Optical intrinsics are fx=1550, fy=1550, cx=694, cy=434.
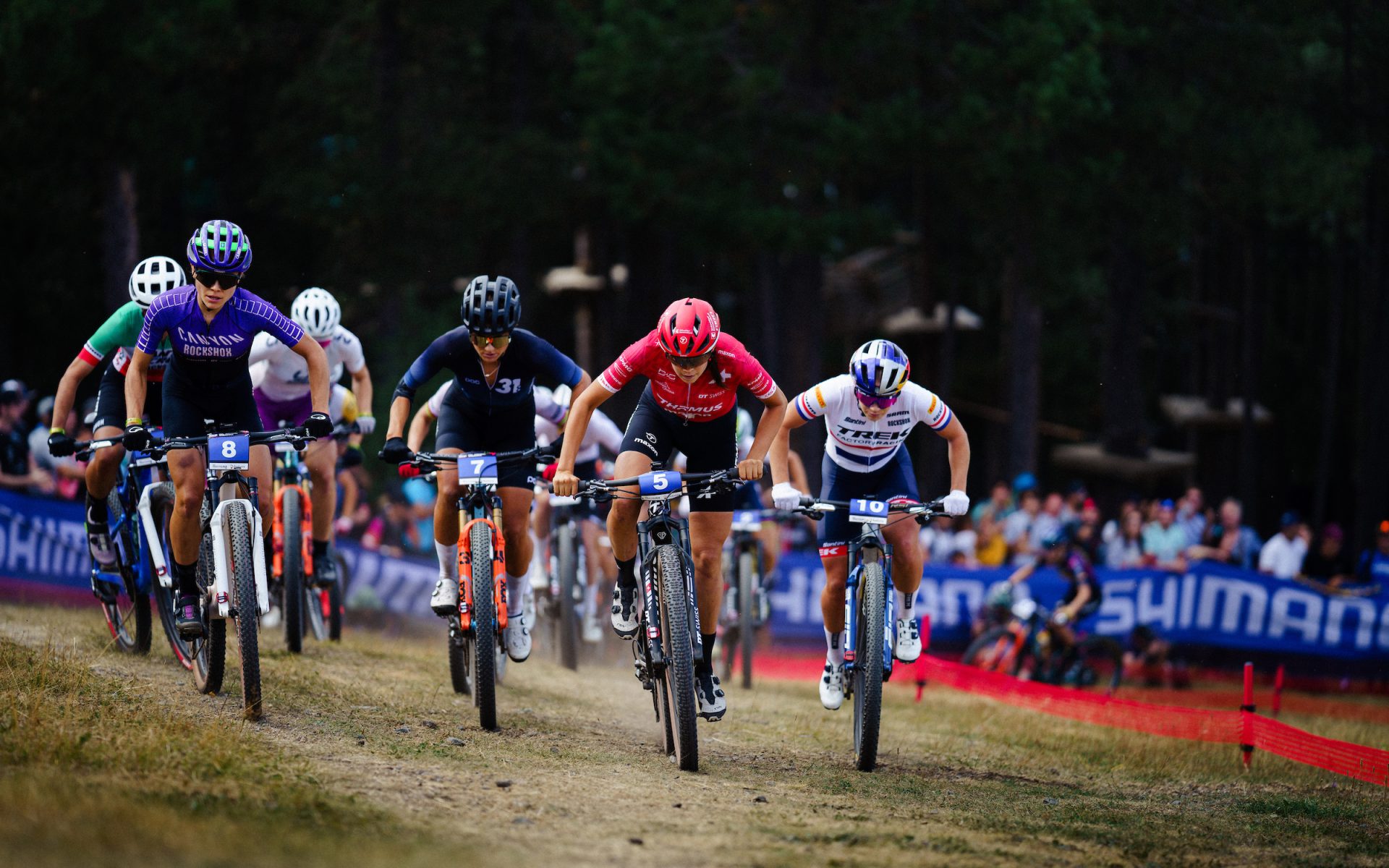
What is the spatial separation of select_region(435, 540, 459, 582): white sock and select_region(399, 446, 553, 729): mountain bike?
0.33m

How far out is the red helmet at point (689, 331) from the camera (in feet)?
27.1

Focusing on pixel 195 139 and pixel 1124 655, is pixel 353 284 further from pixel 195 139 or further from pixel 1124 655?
pixel 1124 655

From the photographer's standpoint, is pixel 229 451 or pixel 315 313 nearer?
pixel 229 451

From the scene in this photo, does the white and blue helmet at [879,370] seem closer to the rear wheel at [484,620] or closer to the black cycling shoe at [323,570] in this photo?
the rear wheel at [484,620]

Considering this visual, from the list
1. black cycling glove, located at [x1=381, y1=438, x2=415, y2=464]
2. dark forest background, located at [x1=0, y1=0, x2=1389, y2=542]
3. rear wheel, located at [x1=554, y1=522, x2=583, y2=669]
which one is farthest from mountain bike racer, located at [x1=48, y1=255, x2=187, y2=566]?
dark forest background, located at [x1=0, y1=0, x2=1389, y2=542]

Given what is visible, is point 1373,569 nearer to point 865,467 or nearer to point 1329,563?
point 1329,563

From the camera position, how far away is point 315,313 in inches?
422

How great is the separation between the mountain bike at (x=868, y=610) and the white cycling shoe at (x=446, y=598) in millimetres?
2102

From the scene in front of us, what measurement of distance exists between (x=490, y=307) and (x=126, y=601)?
11.9 ft

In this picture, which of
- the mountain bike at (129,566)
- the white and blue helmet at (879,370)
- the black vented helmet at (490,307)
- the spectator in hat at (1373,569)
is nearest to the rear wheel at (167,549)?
the mountain bike at (129,566)

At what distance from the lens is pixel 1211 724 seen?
39.2 feet

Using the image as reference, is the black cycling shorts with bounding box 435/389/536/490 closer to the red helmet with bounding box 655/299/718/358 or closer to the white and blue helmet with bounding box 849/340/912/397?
the red helmet with bounding box 655/299/718/358

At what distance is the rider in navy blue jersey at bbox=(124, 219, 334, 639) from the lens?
8375mm

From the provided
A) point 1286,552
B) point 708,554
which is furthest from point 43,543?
point 1286,552
